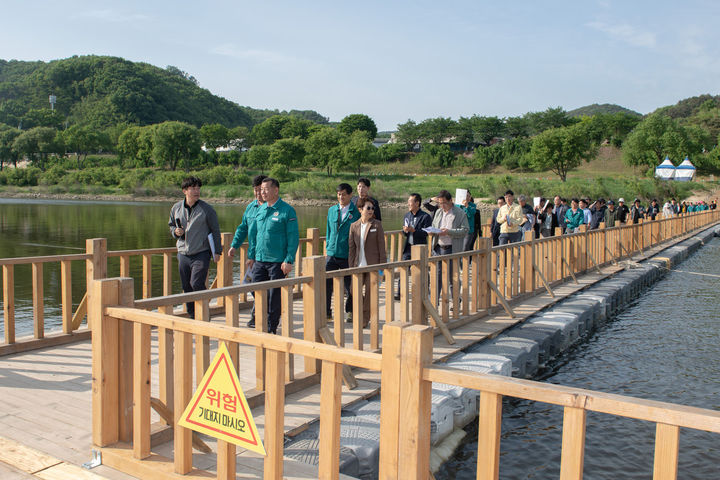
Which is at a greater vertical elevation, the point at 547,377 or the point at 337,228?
the point at 337,228

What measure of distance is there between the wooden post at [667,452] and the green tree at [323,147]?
338 feet

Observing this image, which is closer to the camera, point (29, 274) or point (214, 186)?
point (29, 274)

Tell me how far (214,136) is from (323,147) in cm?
3541

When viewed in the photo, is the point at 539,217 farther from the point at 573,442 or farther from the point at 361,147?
the point at 361,147

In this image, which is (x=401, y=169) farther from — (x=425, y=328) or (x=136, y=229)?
(x=425, y=328)

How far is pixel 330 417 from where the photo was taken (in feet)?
8.98

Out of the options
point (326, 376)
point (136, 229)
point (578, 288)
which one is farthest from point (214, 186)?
point (326, 376)

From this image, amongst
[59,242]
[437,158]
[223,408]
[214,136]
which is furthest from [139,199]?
[223,408]

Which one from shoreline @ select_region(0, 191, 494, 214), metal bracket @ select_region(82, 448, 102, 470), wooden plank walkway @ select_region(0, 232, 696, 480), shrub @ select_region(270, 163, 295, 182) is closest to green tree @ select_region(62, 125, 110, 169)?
shoreline @ select_region(0, 191, 494, 214)

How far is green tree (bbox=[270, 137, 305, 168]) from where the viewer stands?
340 feet

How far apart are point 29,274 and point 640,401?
1888 centimetres

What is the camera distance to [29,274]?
17.5 meters

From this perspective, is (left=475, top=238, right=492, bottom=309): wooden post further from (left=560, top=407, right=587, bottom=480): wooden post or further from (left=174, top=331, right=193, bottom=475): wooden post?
(left=560, top=407, right=587, bottom=480): wooden post

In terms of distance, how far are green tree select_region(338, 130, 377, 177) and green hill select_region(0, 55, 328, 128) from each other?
66442 millimetres
